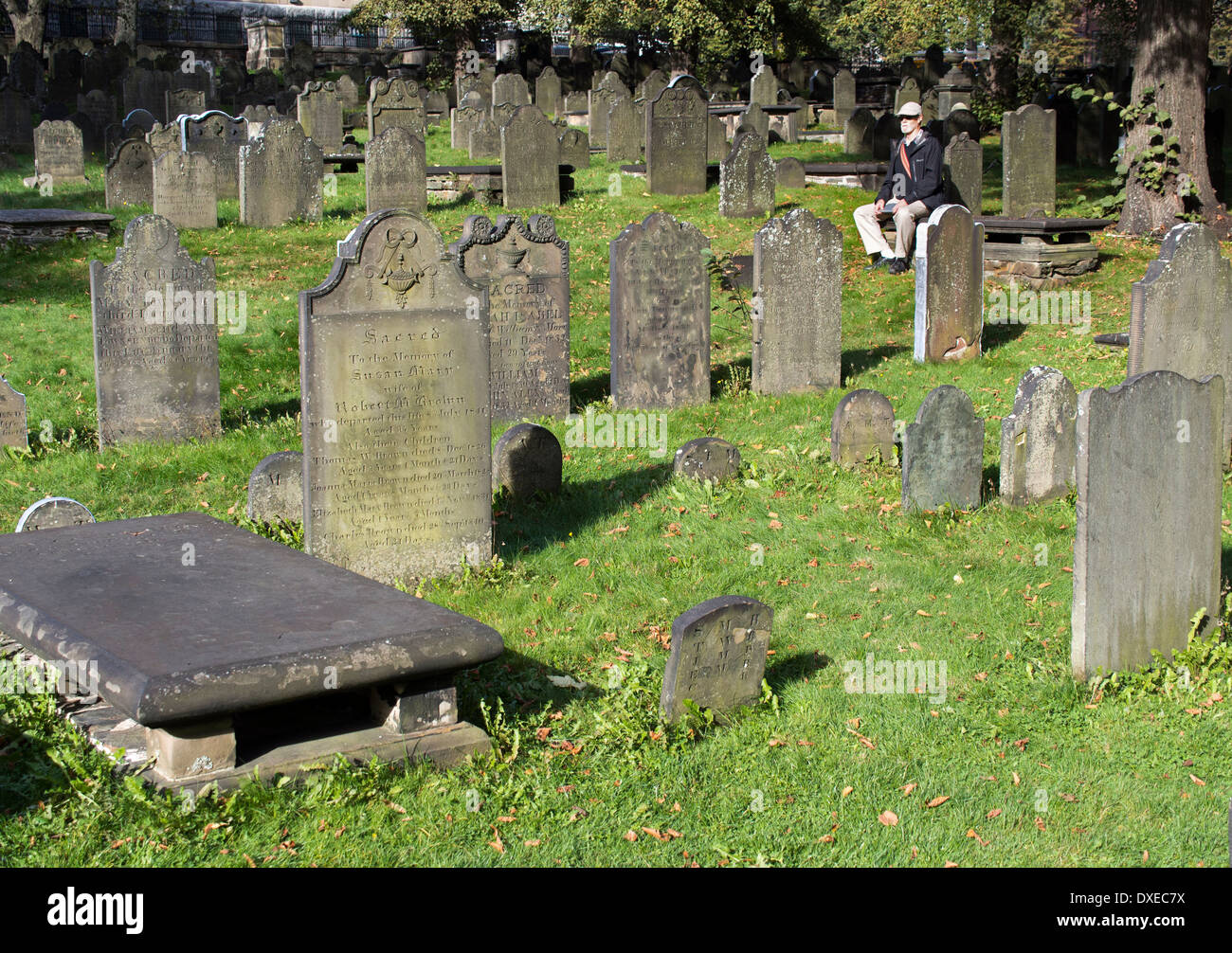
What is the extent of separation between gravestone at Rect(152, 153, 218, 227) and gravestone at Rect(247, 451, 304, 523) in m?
10.6

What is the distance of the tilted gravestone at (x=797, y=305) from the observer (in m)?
11.4

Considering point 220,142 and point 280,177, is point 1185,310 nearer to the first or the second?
point 280,177

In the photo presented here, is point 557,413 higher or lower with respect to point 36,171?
lower

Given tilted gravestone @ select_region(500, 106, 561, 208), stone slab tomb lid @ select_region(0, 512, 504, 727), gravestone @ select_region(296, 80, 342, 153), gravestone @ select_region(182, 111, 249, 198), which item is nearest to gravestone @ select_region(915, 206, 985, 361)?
stone slab tomb lid @ select_region(0, 512, 504, 727)

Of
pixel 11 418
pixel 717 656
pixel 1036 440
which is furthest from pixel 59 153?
pixel 717 656

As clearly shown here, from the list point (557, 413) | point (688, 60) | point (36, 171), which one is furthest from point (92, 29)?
point (557, 413)

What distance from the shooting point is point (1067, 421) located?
28.9ft

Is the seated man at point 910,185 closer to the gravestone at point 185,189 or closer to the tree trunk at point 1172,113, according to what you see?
the tree trunk at point 1172,113

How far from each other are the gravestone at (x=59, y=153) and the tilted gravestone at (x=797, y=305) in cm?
1496

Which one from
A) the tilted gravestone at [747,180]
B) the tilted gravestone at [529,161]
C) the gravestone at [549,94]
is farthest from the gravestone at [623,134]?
the gravestone at [549,94]

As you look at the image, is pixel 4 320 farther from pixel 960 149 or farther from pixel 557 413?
pixel 960 149

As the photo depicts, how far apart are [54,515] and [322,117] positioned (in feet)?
69.2

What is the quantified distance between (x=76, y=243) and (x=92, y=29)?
125 ft

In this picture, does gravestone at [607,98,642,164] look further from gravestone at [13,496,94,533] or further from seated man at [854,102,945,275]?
gravestone at [13,496,94,533]
